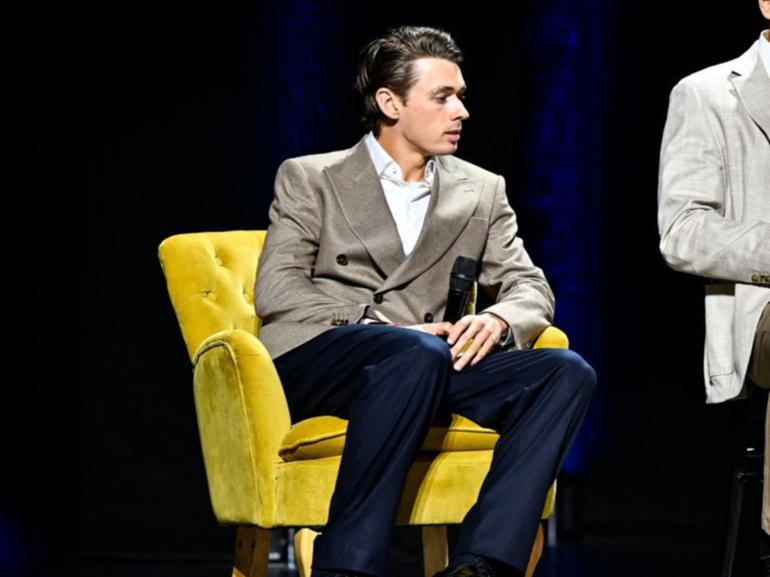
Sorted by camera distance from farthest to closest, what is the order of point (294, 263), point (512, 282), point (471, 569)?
point (512, 282) < point (294, 263) < point (471, 569)

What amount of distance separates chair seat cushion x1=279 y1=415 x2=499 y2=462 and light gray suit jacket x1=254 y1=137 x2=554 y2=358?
22 centimetres

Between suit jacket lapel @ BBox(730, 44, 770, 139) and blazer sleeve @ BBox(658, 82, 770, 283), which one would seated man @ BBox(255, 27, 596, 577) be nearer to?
blazer sleeve @ BBox(658, 82, 770, 283)

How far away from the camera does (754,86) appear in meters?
2.71

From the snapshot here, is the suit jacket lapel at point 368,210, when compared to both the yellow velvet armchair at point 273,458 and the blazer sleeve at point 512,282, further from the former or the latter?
the yellow velvet armchair at point 273,458

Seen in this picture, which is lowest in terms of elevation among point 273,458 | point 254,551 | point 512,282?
point 254,551

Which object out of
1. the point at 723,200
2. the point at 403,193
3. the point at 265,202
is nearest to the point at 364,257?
the point at 403,193

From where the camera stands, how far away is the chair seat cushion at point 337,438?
2637 millimetres

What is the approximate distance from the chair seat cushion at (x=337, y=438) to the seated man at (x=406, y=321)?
0.13ft

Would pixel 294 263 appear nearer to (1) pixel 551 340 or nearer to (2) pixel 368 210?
(2) pixel 368 210

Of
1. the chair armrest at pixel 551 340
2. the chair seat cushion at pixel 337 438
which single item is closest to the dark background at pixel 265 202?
the chair armrest at pixel 551 340

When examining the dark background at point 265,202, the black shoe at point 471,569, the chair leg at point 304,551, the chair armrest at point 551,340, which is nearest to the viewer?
the black shoe at point 471,569

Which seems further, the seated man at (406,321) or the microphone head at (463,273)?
the microphone head at (463,273)

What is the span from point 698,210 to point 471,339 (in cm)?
52

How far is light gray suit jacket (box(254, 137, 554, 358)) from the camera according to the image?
2883mm
